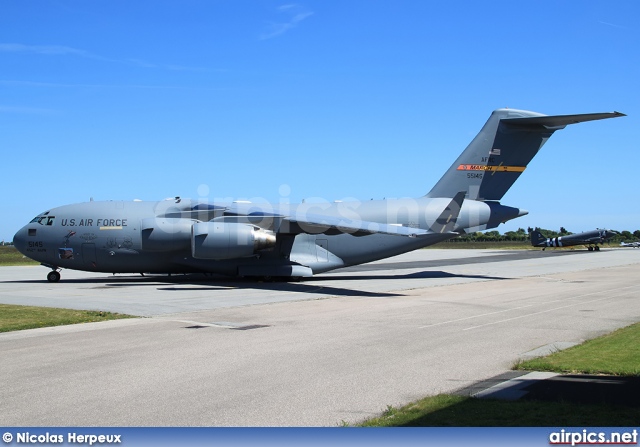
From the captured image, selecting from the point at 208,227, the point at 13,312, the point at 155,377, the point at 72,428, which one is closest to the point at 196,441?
the point at 72,428

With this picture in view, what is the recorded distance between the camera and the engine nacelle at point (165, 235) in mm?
25375

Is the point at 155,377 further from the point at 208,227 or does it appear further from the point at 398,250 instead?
the point at 398,250

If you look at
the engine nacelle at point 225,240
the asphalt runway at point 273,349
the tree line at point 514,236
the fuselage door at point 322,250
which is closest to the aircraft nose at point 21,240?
the asphalt runway at point 273,349

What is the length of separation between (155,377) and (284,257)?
1787 cm

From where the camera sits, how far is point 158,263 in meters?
26.5

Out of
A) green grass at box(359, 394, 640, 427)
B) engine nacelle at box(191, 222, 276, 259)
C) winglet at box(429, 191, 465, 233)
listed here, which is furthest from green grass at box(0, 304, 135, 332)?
winglet at box(429, 191, 465, 233)

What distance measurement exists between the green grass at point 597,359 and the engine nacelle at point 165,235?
17511 millimetres

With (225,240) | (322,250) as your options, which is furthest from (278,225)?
(322,250)

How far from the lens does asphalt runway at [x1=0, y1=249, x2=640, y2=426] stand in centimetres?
723

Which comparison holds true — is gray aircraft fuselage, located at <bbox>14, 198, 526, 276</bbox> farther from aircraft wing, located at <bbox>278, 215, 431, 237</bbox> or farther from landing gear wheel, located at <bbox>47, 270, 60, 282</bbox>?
aircraft wing, located at <bbox>278, 215, 431, 237</bbox>

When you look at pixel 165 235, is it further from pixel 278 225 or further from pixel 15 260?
pixel 15 260

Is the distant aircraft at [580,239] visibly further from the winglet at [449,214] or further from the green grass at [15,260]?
the green grass at [15,260]

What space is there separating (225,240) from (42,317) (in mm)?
10030

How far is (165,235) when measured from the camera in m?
25.3
